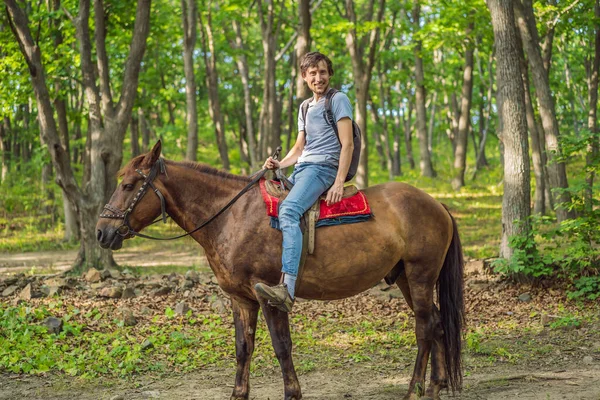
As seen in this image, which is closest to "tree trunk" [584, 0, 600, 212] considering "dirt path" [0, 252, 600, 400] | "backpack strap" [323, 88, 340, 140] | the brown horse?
"dirt path" [0, 252, 600, 400]

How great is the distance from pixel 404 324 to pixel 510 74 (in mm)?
4364

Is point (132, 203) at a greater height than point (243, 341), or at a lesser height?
greater

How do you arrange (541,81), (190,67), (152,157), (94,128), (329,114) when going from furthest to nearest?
(190,67) < (541,81) < (94,128) < (329,114) < (152,157)

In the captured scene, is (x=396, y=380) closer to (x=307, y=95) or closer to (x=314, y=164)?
(x=314, y=164)

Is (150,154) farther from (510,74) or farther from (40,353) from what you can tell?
(510,74)

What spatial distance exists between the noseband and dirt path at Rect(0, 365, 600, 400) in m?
1.70

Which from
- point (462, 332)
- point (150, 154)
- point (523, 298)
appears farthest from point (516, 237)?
point (150, 154)

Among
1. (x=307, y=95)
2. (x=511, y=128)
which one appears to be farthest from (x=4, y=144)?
(x=511, y=128)

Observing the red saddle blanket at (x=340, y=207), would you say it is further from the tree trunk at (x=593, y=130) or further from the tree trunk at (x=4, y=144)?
the tree trunk at (x=4, y=144)

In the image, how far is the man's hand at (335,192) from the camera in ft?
17.6

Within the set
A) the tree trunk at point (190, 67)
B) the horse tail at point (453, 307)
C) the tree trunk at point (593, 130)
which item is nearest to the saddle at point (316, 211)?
the horse tail at point (453, 307)

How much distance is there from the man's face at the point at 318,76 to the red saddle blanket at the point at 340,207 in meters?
0.99

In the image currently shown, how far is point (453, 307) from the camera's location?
233 inches

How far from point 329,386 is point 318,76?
303cm
